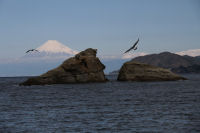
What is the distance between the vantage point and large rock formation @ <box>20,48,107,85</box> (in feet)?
285

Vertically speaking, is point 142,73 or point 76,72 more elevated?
point 76,72

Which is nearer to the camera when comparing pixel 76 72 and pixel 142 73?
pixel 76 72

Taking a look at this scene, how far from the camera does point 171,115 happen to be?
28.8 meters

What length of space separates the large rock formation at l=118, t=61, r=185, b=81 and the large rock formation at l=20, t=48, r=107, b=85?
7.37 meters

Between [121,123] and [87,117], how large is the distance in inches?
162

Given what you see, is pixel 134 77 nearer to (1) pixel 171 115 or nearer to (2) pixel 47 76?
(2) pixel 47 76

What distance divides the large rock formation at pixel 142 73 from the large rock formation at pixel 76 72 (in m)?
7.37

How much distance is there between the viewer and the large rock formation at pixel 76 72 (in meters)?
87.0

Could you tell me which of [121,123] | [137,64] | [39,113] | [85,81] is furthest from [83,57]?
[121,123]

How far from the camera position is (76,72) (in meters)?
89.6

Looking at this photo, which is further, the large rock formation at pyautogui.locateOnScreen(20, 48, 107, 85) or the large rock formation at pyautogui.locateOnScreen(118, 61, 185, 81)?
the large rock formation at pyautogui.locateOnScreen(118, 61, 185, 81)

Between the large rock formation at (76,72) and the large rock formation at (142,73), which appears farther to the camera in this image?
the large rock formation at (142,73)

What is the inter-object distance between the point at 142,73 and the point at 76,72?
18528 millimetres

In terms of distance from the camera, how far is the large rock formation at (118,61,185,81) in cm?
9300
